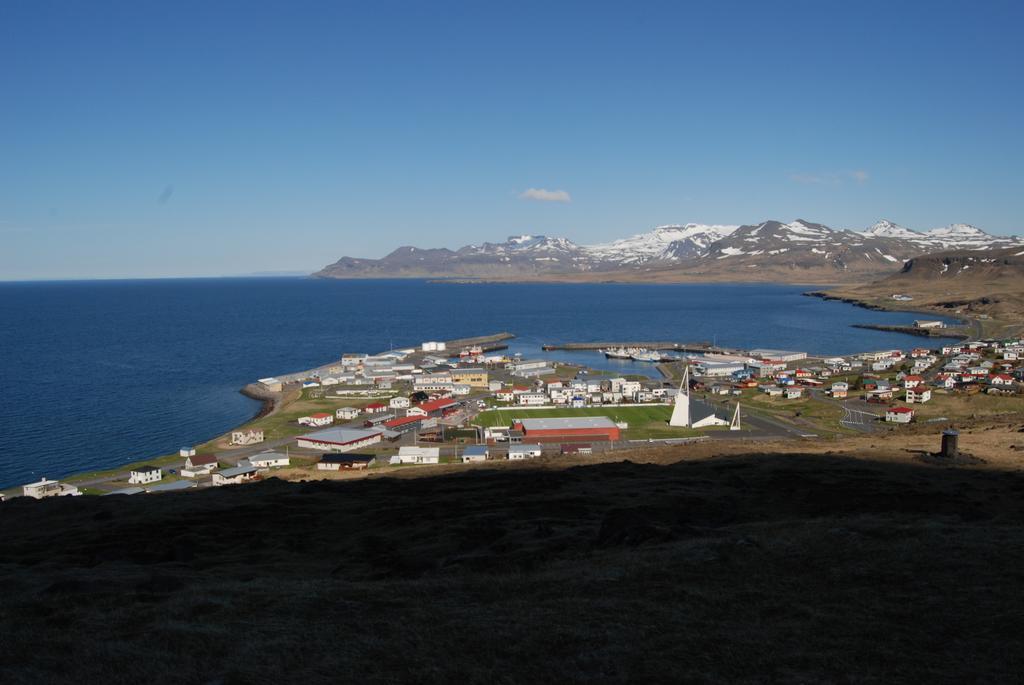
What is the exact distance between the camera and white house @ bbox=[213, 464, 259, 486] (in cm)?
4016

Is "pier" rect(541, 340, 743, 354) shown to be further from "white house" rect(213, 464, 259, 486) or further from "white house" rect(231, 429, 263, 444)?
"white house" rect(213, 464, 259, 486)

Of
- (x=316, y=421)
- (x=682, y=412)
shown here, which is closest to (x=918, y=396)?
Answer: (x=682, y=412)

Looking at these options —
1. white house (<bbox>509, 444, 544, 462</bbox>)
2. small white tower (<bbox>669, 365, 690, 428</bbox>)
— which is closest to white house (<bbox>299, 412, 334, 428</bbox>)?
white house (<bbox>509, 444, 544, 462</bbox>)

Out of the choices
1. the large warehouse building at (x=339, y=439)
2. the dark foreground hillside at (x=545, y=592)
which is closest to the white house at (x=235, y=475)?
the large warehouse building at (x=339, y=439)

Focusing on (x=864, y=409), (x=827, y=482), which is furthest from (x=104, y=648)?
(x=864, y=409)

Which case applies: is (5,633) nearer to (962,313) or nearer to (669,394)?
(669,394)

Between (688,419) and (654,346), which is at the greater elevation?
(688,419)

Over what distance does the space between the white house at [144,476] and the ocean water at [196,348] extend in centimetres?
776

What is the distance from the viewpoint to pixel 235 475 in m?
41.1

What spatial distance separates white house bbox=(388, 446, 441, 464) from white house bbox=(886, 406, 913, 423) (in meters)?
36.9

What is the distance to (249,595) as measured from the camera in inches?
500

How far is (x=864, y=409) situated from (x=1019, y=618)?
56.4 m

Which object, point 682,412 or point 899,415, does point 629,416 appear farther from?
point 899,415

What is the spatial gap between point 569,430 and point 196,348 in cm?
8377
